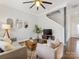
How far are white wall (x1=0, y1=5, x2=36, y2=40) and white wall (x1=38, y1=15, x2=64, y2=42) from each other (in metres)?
0.68

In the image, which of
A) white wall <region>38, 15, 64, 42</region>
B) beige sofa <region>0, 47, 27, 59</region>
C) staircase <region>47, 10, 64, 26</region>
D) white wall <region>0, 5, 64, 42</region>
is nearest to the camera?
beige sofa <region>0, 47, 27, 59</region>

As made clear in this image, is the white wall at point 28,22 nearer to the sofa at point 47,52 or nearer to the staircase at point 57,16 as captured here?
the staircase at point 57,16

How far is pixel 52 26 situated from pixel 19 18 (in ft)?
9.44

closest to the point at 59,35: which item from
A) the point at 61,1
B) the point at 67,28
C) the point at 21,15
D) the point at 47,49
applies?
the point at 67,28

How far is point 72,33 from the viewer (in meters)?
11.6

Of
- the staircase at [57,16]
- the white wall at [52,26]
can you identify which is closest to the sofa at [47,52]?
the white wall at [52,26]

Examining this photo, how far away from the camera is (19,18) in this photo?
29.6ft

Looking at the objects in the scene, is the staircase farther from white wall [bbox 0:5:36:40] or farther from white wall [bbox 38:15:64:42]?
white wall [bbox 0:5:36:40]

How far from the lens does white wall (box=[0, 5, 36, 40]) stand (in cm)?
760

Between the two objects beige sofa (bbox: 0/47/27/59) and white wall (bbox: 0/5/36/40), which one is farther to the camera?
white wall (bbox: 0/5/36/40)

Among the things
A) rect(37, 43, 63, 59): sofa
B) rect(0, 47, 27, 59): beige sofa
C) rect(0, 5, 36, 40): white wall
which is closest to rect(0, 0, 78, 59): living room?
rect(0, 5, 36, 40): white wall

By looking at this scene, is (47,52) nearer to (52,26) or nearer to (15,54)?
(15,54)

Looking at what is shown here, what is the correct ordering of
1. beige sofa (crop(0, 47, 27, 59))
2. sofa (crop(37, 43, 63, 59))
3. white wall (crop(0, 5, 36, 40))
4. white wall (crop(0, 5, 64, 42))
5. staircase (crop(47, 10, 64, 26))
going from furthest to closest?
staircase (crop(47, 10, 64, 26)) < white wall (crop(0, 5, 64, 42)) < white wall (crop(0, 5, 36, 40)) < sofa (crop(37, 43, 63, 59)) < beige sofa (crop(0, 47, 27, 59))

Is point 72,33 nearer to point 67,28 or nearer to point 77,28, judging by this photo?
point 77,28
